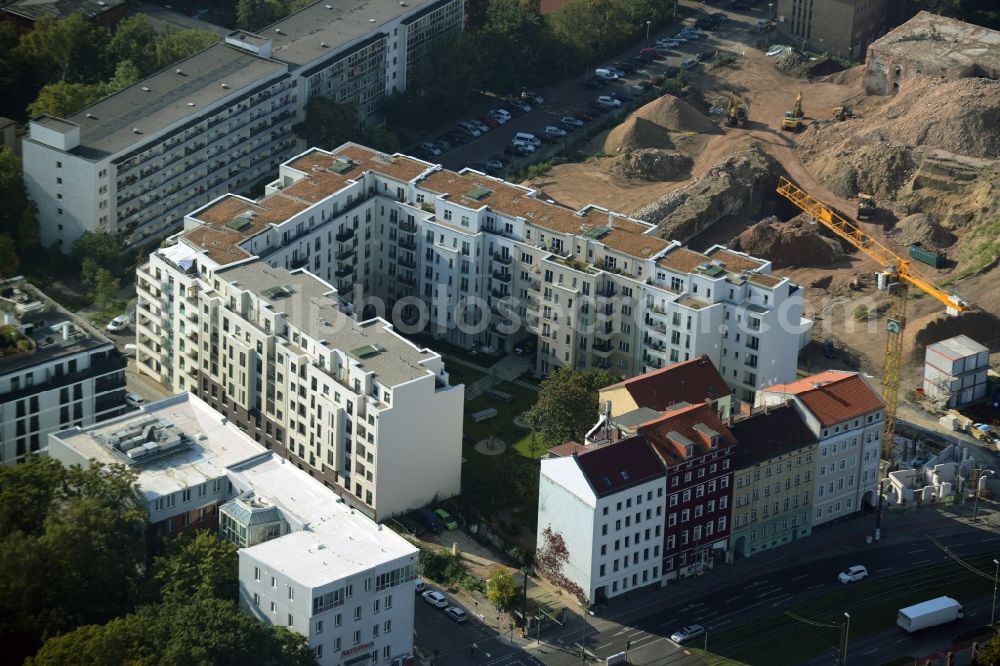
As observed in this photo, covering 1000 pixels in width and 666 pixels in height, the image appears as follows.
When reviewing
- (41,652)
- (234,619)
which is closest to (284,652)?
(234,619)

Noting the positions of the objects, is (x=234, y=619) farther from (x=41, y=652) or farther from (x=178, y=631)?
(x=41, y=652)

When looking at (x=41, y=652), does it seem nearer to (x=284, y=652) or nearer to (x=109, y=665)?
(x=109, y=665)

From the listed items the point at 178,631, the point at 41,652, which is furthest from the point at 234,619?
the point at 41,652
